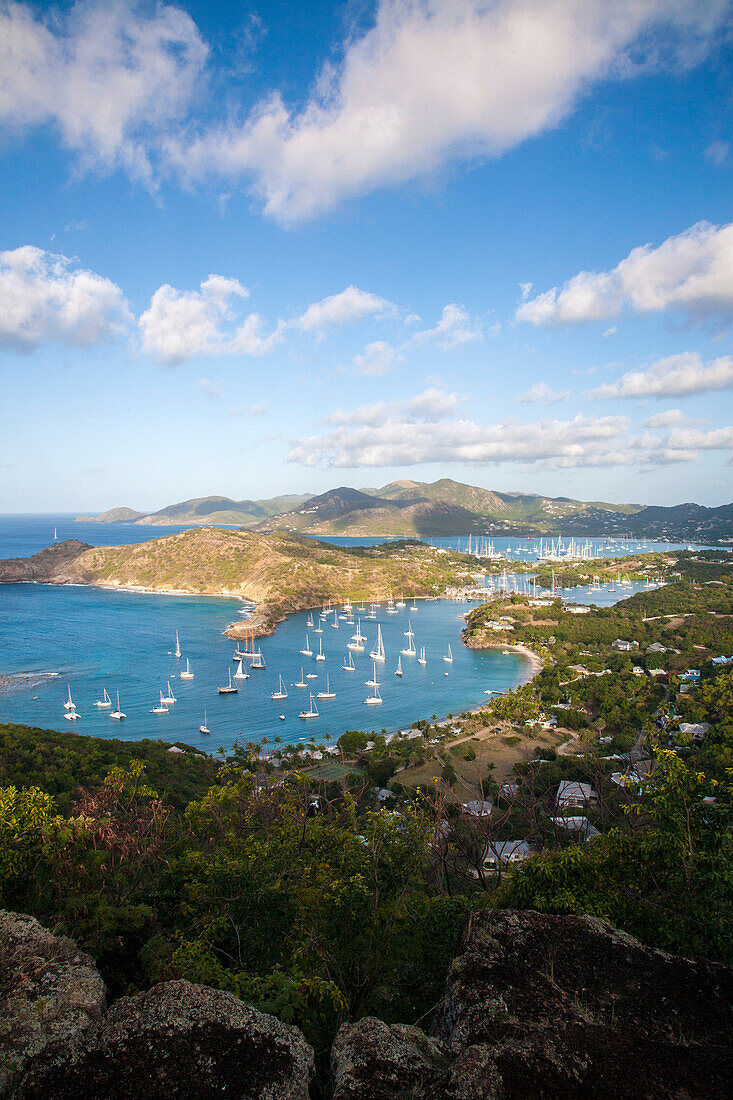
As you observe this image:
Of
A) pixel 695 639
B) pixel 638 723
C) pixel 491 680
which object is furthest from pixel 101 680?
pixel 695 639

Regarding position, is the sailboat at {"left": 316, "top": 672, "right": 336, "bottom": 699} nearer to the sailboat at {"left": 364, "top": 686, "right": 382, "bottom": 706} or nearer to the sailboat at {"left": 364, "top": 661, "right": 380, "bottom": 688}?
the sailboat at {"left": 364, "top": 686, "right": 382, "bottom": 706}

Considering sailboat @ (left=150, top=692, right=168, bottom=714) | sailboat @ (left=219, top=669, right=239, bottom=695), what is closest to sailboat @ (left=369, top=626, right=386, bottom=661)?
sailboat @ (left=219, top=669, right=239, bottom=695)

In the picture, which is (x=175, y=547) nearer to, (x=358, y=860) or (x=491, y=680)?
(x=491, y=680)

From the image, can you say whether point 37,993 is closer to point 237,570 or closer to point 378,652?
point 378,652

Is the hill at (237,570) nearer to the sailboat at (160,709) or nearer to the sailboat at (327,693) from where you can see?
the sailboat at (327,693)

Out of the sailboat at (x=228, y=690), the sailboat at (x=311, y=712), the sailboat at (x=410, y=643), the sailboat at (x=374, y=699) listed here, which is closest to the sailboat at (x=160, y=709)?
the sailboat at (x=228, y=690)

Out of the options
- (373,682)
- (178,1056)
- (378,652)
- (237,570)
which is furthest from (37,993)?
(237,570)
